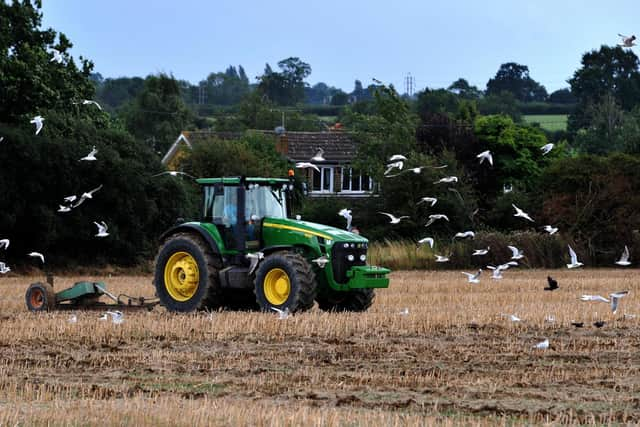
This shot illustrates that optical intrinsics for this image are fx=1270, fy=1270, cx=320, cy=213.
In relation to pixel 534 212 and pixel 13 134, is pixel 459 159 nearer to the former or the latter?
pixel 534 212

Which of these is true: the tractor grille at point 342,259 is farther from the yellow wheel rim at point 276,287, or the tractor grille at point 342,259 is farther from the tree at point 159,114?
the tree at point 159,114

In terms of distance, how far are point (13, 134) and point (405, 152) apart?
26.0 m

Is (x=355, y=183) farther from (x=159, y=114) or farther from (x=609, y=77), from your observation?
(x=609, y=77)

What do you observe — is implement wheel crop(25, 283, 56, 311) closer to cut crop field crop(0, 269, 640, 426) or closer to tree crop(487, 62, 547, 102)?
cut crop field crop(0, 269, 640, 426)

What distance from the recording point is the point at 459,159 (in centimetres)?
6262

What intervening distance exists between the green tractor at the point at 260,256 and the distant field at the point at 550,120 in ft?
364

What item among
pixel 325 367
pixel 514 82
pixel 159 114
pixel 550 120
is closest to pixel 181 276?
pixel 325 367

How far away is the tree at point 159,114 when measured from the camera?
322ft

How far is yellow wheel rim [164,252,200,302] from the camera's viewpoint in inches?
874

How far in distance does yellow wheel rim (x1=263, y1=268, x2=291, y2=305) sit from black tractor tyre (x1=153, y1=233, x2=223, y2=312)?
0.98 meters

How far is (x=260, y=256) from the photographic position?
21.0 meters

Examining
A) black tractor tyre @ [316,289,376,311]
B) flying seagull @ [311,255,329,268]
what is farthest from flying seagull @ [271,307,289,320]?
black tractor tyre @ [316,289,376,311]

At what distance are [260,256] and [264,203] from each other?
117cm

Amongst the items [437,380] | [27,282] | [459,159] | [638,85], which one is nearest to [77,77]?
[27,282]
